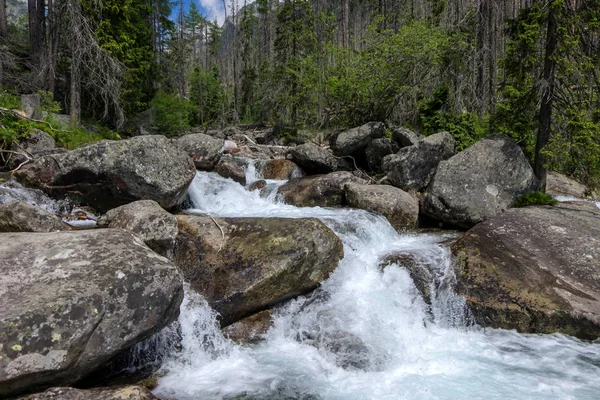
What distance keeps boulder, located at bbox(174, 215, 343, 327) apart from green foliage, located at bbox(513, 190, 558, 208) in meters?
5.43

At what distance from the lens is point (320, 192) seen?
11.5m

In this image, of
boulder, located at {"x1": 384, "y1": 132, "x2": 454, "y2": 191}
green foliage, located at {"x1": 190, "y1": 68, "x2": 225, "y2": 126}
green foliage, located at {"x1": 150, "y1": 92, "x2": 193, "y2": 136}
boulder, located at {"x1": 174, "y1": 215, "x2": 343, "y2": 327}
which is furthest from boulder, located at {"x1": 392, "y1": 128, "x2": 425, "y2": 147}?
green foliage, located at {"x1": 190, "y1": 68, "x2": 225, "y2": 126}

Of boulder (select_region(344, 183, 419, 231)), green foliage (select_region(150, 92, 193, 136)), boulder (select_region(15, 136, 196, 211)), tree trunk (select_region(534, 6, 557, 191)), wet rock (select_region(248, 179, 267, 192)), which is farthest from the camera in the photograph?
green foliage (select_region(150, 92, 193, 136))

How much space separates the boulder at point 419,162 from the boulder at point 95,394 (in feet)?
32.2

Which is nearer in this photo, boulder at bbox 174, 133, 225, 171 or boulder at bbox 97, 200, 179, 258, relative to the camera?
boulder at bbox 97, 200, 179, 258

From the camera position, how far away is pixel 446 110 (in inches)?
578

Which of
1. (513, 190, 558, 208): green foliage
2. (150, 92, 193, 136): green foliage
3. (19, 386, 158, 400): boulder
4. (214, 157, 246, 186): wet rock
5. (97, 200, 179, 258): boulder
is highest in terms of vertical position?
(150, 92, 193, 136): green foliage

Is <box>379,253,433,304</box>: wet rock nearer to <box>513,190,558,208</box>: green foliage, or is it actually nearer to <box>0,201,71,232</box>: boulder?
<box>513,190,558,208</box>: green foliage

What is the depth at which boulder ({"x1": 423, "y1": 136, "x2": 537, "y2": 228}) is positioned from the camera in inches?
366

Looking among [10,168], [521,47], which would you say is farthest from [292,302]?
[521,47]

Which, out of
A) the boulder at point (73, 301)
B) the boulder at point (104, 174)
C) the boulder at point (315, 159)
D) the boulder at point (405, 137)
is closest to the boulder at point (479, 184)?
the boulder at point (405, 137)

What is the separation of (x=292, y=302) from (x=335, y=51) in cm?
1565

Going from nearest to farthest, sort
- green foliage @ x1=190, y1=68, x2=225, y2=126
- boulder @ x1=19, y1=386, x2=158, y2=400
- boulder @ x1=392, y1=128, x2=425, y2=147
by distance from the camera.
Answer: boulder @ x1=19, y1=386, x2=158, y2=400 < boulder @ x1=392, y1=128, x2=425, y2=147 < green foliage @ x1=190, y1=68, x2=225, y2=126

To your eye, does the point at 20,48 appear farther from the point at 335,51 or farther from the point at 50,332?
the point at 50,332
